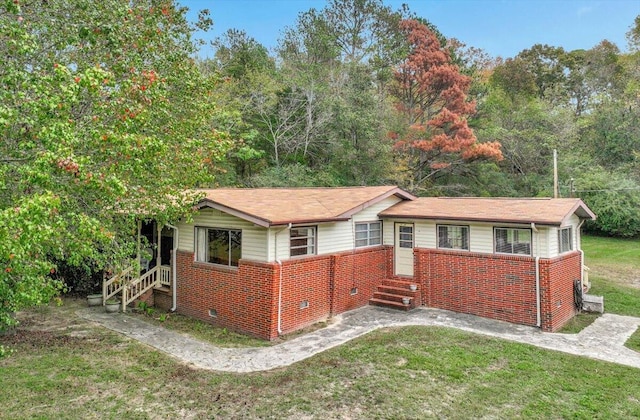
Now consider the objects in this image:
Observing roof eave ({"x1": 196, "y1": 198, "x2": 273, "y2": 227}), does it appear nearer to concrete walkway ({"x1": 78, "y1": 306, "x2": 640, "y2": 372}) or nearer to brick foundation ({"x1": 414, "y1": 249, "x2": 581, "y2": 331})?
concrete walkway ({"x1": 78, "y1": 306, "x2": 640, "y2": 372})

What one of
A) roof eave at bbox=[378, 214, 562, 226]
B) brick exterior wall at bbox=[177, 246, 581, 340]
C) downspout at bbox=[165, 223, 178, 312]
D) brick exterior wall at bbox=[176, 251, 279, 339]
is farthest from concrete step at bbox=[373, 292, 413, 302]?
downspout at bbox=[165, 223, 178, 312]

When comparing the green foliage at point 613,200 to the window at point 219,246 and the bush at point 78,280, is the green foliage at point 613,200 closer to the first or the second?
the window at point 219,246

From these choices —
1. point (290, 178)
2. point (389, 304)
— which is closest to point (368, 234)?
point (389, 304)

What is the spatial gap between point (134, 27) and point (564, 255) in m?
12.2

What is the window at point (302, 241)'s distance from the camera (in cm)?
1046

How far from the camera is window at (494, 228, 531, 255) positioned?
1080 cm

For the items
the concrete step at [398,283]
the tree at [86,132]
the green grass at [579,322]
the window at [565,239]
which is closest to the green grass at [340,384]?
the tree at [86,132]

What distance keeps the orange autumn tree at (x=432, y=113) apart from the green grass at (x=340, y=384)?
1805 centimetres

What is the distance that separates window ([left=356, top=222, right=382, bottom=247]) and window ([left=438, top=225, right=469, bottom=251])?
2044mm

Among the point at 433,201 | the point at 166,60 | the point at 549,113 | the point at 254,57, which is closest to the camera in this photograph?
the point at 166,60

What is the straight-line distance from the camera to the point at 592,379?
7.41 meters

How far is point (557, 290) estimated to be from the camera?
35.4ft

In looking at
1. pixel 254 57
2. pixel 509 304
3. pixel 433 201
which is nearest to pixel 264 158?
pixel 254 57

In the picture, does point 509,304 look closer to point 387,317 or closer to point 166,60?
point 387,317
